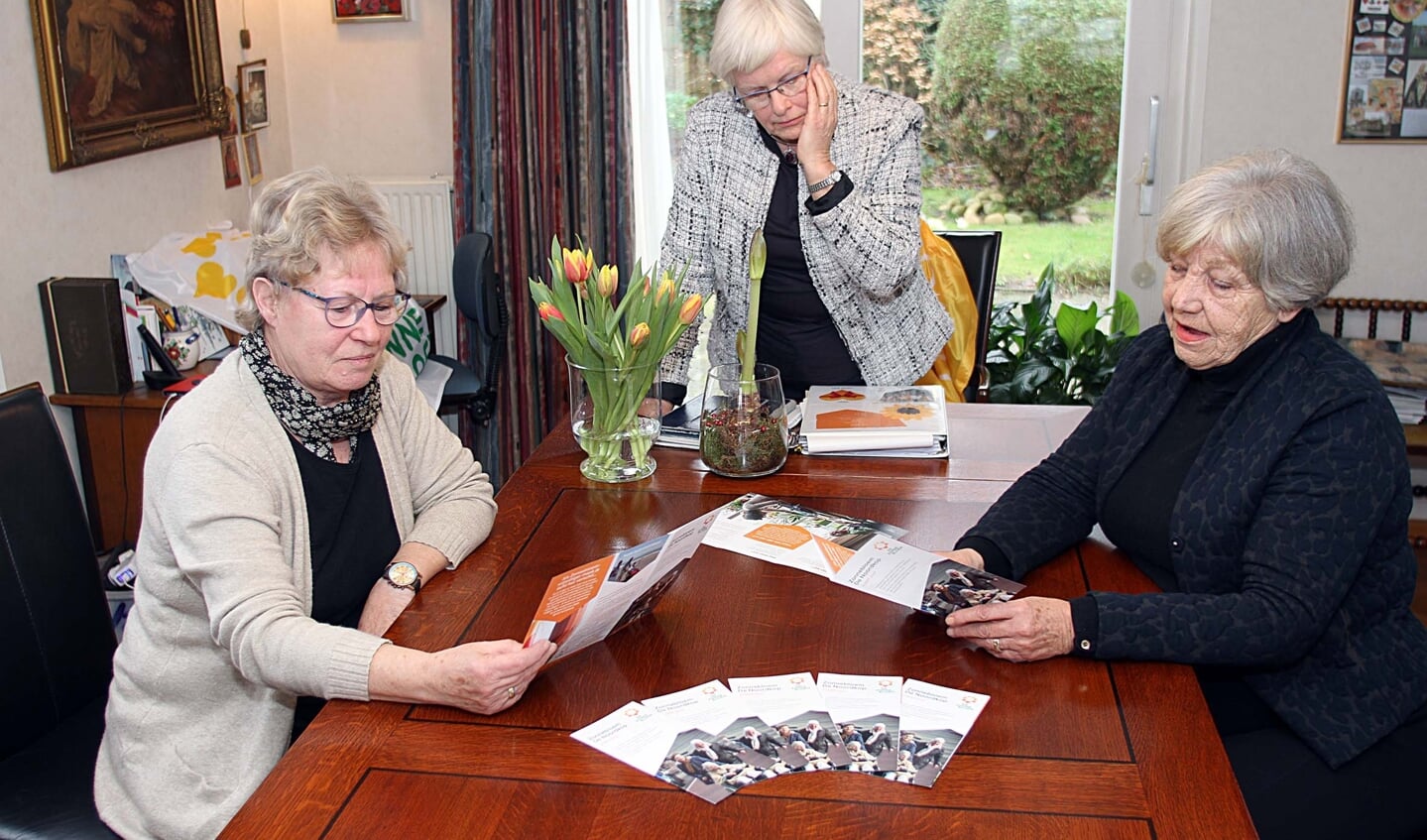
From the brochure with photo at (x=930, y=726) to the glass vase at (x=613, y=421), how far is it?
0.78 metres

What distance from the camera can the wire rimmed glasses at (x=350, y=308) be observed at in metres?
1.61

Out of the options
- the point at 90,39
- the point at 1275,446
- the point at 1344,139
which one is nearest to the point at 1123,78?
the point at 1344,139

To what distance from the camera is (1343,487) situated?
5.03 feet

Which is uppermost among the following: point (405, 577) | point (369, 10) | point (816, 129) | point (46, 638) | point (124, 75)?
point (369, 10)

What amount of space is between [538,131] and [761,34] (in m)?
1.94

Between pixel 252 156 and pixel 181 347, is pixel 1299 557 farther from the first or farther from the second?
pixel 252 156

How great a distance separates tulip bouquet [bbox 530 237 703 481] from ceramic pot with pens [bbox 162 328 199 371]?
1.55 m

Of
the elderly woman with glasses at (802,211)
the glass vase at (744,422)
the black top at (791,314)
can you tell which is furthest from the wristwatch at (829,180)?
the glass vase at (744,422)

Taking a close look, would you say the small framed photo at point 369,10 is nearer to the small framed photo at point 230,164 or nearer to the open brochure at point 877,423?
Result: the small framed photo at point 230,164

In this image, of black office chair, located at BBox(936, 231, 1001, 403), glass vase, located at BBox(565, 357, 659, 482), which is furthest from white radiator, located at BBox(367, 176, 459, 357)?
glass vase, located at BBox(565, 357, 659, 482)

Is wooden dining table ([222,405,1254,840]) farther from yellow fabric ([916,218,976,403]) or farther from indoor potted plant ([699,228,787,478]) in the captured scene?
yellow fabric ([916,218,976,403])

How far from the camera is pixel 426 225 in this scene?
429 cm

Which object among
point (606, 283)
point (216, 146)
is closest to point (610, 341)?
point (606, 283)

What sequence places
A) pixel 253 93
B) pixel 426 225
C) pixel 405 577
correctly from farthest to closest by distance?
pixel 426 225, pixel 253 93, pixel 405 577
